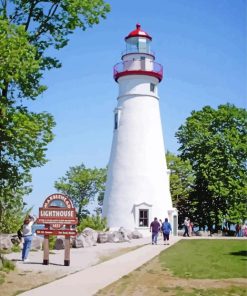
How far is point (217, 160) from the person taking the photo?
1763 inches

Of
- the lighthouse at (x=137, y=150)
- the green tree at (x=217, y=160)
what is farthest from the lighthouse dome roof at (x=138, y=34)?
the green tree at (x=217, y=160)

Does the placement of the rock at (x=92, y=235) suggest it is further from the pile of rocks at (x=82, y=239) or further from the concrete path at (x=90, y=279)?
the concrete path at (x=90, y=279)

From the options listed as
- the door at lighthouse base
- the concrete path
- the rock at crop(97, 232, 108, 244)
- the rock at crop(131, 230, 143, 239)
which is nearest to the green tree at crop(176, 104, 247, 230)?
the door at lighthouse base

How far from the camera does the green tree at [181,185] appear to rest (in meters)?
46.7

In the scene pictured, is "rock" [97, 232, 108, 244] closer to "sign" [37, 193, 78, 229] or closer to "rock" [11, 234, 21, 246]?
"rock" [11, 234, 21, 246]

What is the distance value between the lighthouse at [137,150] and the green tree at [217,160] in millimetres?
7550

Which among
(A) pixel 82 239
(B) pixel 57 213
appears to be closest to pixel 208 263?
(B) pixel 57 213

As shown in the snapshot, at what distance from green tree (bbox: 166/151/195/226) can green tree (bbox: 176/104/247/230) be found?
2.76ft

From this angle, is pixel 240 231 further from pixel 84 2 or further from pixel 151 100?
pixel 84 2

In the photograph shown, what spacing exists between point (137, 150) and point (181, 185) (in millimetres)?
12510

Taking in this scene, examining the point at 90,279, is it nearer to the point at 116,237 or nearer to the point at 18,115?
the point at 18,115

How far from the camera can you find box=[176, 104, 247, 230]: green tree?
4334 cm

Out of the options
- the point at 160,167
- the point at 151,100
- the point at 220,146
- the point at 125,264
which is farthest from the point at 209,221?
the point at 125,264

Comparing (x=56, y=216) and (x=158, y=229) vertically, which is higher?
(x=56, y=216)
